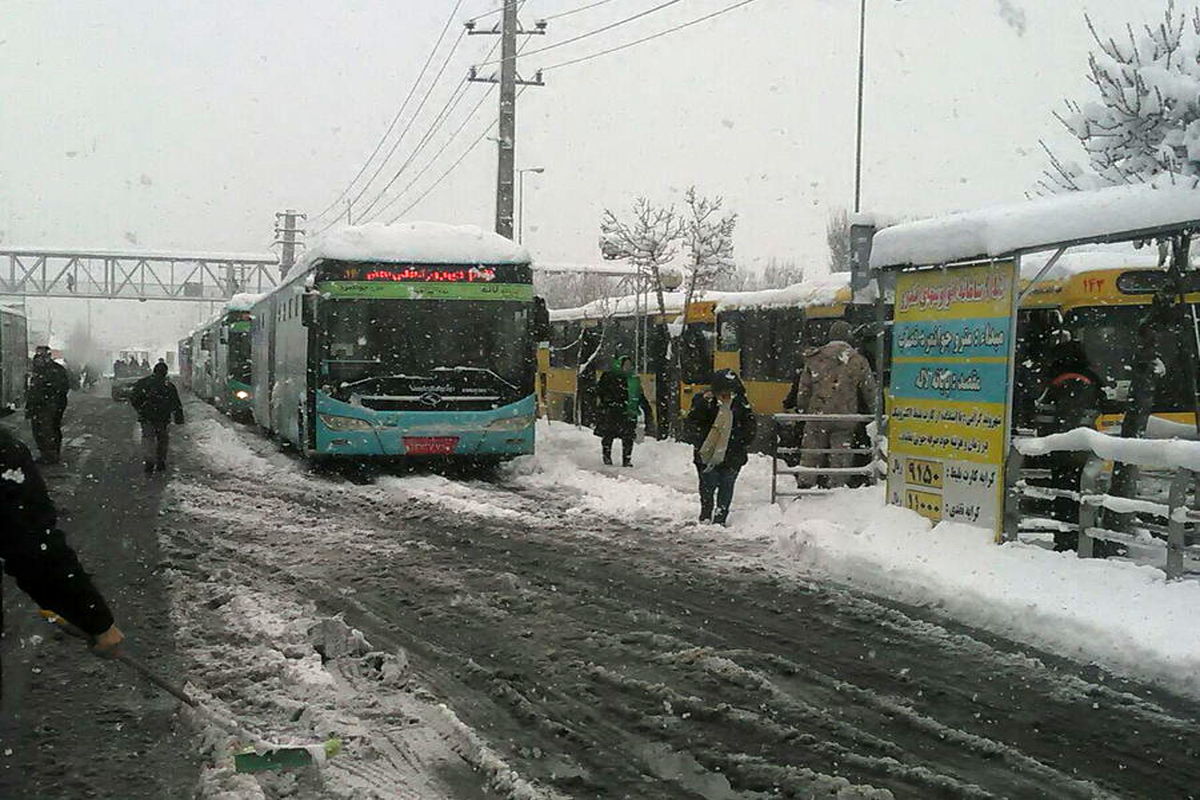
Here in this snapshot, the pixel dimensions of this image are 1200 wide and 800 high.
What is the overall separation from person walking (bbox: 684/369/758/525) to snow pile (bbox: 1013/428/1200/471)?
3146mm

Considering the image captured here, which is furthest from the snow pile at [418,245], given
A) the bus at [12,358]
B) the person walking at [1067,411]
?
the bus at [12,358]

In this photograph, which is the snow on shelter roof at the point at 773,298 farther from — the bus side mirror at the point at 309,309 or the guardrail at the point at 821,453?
the bus side mirror at the point at 309,309

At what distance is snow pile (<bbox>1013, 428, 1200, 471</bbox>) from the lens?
8742mm

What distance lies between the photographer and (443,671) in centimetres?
696

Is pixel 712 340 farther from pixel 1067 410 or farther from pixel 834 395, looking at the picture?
pixel 1067 410

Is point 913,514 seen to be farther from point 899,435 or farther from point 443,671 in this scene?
point 443,671

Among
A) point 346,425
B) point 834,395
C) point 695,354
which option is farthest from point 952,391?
point 695,354

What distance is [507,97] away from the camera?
26031 millimetres

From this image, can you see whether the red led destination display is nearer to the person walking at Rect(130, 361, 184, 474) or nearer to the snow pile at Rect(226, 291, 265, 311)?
the person walking at Rect(130, 361, 184, 474)

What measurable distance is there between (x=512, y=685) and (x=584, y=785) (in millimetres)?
1625

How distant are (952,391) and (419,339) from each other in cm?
850

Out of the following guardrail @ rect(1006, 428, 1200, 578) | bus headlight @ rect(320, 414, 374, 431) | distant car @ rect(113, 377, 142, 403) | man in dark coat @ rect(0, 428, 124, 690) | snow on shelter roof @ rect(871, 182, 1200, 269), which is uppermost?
snow on shelter roof @ rect(871, 182, 1200, 269)

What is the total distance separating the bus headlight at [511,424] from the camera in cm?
1761

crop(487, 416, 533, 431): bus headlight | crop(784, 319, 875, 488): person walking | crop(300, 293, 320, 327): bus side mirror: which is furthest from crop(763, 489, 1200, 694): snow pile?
crop(300, 293, 320, 327): bus side mirror
